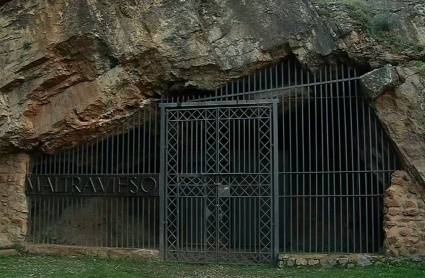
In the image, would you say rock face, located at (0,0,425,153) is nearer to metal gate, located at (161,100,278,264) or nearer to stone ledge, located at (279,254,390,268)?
metal gate, located at (161,100,278,264)

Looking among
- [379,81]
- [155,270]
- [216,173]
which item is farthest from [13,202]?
[379,81]

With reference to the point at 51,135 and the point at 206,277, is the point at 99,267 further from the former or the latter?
the point at 51,135

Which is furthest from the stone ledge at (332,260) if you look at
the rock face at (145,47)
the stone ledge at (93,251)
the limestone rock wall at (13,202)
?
the limestone rock wall at (13,202)

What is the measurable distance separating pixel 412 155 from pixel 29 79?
7.40 meters

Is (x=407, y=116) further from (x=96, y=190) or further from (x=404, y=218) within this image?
(x=96, y=190)

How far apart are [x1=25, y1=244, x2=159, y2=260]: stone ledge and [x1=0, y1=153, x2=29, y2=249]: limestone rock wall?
1.33ft

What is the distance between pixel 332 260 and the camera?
9.38 metres

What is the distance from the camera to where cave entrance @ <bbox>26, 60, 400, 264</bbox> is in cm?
987

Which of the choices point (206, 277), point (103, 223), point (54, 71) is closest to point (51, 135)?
point (54, 71)

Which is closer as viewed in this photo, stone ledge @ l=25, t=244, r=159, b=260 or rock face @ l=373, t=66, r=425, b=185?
rock face @ l=373, t=66, r=425, b=185

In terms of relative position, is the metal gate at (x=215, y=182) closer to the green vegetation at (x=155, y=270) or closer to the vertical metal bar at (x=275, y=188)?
the vertical metal bar at (x=275, y=188)

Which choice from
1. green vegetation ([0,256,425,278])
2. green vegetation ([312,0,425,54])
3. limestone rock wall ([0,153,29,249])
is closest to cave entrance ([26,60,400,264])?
limestone rock wall ([0,153,29,249])

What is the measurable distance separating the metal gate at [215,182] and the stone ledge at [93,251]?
40 cm

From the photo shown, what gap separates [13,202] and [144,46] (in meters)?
4.17
